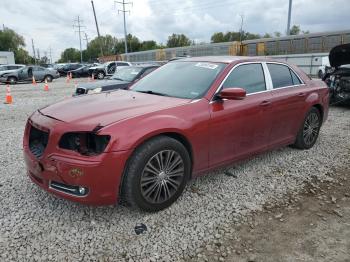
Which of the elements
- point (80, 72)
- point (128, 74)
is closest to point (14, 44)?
point (80, 72)

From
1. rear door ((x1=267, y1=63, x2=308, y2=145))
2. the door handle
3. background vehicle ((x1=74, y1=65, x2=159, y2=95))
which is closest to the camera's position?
the door handle

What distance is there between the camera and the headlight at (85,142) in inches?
117

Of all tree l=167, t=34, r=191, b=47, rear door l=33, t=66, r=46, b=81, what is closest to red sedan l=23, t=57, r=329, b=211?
rear door l=33, t=66, r=46, b=81

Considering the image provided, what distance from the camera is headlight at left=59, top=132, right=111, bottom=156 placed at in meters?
2.98

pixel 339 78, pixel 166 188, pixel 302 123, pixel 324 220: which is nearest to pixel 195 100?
pixel 166 188

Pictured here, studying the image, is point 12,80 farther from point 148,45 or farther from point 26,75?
point 148,45

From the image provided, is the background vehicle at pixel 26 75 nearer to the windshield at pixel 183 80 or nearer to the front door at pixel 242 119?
the windshield at pixel 183 80

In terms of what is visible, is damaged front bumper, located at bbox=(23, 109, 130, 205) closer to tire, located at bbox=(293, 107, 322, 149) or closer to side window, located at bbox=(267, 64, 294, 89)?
side window, located at bbox=(267, 64, 294, 89)

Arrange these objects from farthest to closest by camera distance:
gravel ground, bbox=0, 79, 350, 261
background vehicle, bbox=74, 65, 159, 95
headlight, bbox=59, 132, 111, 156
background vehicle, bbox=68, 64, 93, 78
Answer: background vehicle, bbox=68, 64, 93, 78
background vehicle, bbox=74, 65, 159, 95
headlight, bbox=59, 132, 111, 156
gravel ground, bbox=0, 79, 350, 261

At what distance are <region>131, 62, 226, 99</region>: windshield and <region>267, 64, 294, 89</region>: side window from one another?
40.1 inches

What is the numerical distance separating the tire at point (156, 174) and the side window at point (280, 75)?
6.82 ft

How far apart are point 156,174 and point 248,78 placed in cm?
197

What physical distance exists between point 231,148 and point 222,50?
1294 inches

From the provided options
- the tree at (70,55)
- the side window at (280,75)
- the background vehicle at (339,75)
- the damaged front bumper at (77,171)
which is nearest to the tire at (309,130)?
the side window at (280,75)
